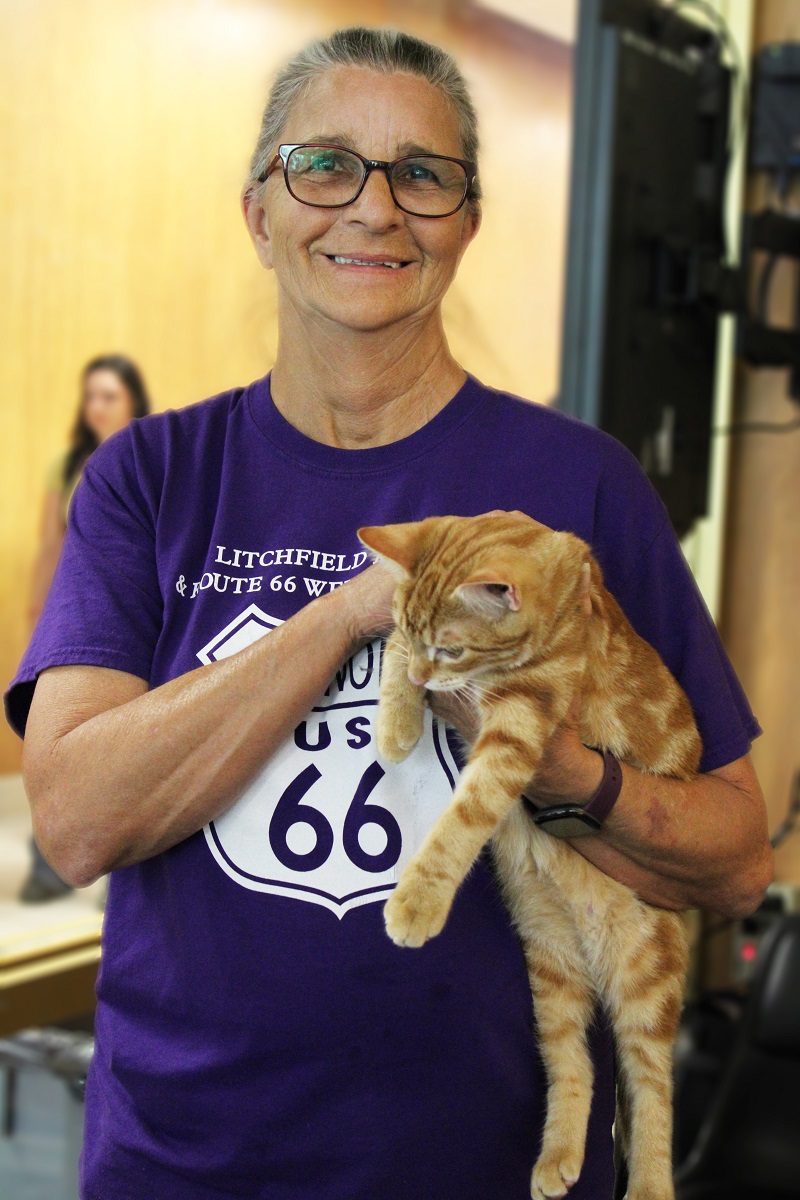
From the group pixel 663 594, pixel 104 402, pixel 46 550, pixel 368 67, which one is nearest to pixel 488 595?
pixel 663 594

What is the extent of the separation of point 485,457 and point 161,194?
1.43m

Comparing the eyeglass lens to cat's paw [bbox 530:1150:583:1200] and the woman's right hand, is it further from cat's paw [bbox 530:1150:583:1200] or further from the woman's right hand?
cat's paw [bbox 530:1150:583:1200]

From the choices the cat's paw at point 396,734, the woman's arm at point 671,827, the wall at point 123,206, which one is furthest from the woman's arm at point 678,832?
the wall at point 123,206

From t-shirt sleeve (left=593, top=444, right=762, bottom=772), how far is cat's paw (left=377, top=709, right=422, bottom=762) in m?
0.25

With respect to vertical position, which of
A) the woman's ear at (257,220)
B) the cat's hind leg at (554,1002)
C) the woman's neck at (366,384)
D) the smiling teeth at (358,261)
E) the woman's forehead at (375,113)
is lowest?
the cat's hind leg at (554,1002)

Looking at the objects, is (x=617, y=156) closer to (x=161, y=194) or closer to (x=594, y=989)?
(x=161, y=194)

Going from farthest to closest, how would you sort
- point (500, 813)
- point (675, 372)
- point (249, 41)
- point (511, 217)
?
point (511, 217) → point (675, 372) → point (249, 41) → point (500, 813)

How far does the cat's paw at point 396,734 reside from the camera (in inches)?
44.4

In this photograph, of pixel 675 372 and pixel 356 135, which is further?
pixel 675 372

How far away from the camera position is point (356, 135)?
1177mm

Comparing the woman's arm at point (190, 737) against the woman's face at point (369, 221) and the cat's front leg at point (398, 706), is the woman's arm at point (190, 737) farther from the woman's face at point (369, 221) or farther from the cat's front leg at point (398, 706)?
the woman's face at point (369, 221)

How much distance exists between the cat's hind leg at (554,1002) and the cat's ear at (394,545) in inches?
11.6

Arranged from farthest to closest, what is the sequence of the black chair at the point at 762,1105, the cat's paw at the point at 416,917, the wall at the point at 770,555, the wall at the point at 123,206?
the wall at the point at 770,555, the black chair at the point at 762,1105, the wall at the point at 123,206, the cat's paw at the point at 416,917

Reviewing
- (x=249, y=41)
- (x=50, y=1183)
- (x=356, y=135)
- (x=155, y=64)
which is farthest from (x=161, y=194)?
(x=50, y=1183)
